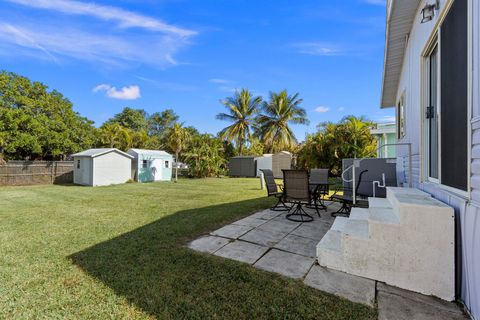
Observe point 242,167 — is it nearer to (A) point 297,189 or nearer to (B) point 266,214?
(B) point 266,214

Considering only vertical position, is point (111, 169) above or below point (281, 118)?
below

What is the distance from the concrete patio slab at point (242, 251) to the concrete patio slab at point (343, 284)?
74cm

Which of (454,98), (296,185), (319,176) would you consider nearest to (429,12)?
(454,98)

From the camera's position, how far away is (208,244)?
11.2ft

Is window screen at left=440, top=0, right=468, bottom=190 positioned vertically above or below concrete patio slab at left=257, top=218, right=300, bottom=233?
above

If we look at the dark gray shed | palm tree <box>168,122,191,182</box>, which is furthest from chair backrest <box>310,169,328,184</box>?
the dark gray shed

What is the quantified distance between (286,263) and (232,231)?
55.6 inches

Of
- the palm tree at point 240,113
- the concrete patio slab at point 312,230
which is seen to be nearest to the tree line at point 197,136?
the palm tree at point 240,113

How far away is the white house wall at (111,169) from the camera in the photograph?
12969mm

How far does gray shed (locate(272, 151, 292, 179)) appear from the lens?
59.5ft

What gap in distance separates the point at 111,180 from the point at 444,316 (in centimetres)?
1529

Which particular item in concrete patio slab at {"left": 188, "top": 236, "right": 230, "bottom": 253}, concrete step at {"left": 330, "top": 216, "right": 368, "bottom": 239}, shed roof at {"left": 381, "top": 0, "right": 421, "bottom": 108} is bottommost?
concrete patio slab at {"left": 188, "top": 236, "right": 230, "bottom": 253}

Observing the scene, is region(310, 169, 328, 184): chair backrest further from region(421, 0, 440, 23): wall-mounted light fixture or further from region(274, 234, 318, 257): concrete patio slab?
region(421, 0, 440, 23): wall-mounted light fixture

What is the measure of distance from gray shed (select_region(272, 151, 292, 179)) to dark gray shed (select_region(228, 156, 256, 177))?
6.73 feet
